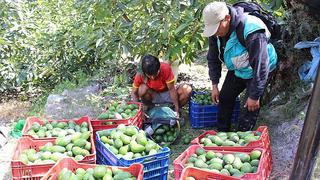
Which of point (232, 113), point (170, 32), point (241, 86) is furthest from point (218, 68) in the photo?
point (170, 32)

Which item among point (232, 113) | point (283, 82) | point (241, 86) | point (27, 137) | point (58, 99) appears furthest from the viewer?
point (58, 99)

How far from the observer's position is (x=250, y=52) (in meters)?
2.68

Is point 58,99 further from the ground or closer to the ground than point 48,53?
closer to the ground

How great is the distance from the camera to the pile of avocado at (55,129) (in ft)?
9.39

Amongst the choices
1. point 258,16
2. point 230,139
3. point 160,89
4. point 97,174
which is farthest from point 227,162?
point 160,89

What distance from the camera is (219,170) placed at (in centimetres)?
229

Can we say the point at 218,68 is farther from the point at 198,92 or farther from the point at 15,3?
the point at 15,3

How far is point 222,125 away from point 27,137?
5.36 feet

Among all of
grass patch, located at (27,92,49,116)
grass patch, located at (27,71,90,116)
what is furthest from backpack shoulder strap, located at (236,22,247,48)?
grass patch, located at (27,71,90,116)

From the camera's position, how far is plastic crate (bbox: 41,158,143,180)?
85.2 inches

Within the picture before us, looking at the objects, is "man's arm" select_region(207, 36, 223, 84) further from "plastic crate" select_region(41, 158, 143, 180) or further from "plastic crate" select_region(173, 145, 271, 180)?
"plastic crate" select_region(41, 158, 143, 180)

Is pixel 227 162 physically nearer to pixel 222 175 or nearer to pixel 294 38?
pixel 222 175

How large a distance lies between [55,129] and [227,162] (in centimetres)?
137

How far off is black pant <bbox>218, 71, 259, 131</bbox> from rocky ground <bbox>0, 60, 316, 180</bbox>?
299 millimetres
